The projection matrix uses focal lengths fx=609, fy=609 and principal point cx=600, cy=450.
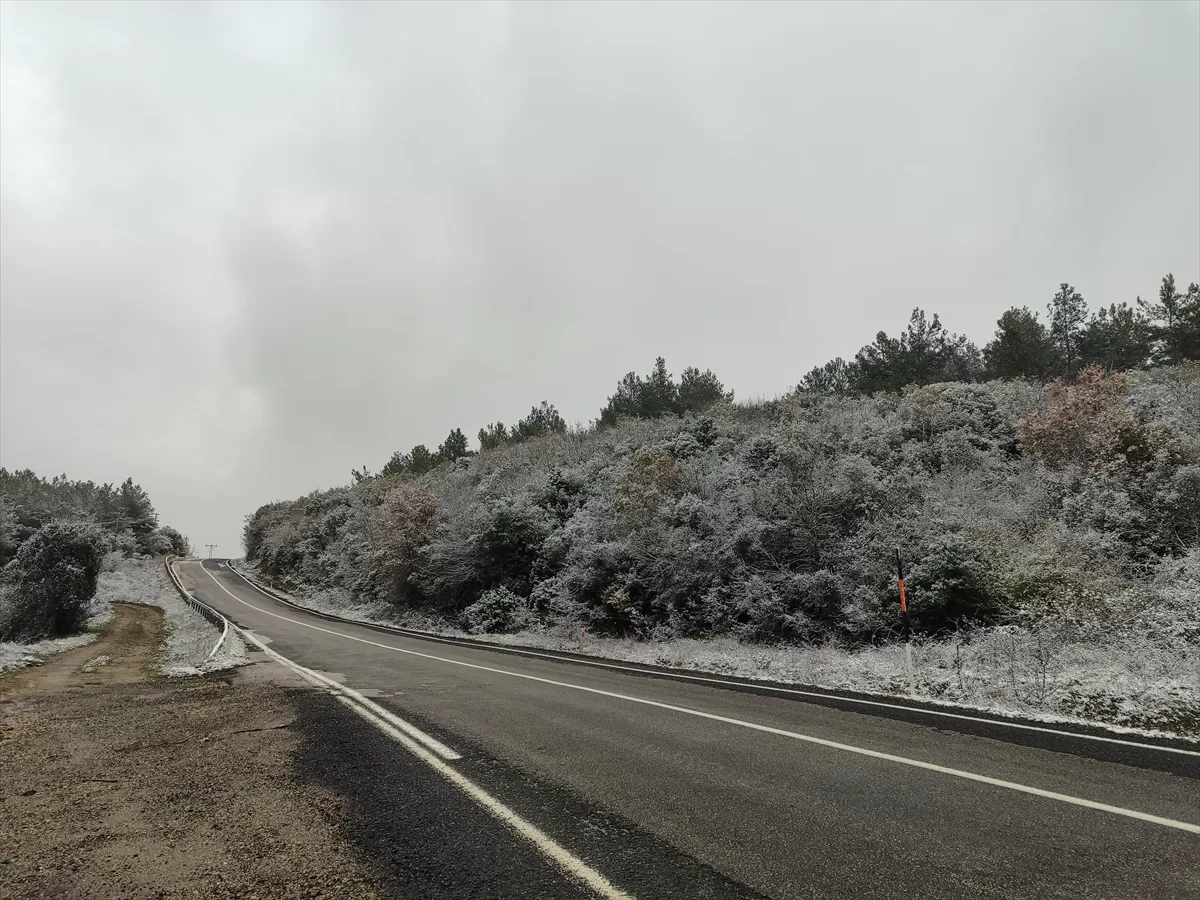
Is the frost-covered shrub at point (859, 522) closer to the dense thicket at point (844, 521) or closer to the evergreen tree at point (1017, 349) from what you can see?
the dense thicket at point (844, 521)

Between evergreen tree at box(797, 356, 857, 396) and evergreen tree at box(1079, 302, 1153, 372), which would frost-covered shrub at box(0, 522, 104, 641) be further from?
evergreen tree at box(1079, 302, 1153, 372)

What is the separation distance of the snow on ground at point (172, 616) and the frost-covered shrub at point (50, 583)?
13.1 feet

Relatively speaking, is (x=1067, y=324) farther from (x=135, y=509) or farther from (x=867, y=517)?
(x=135, y=509)

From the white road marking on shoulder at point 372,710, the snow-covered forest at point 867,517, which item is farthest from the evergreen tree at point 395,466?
the white road marking on shoulder at point 372,710

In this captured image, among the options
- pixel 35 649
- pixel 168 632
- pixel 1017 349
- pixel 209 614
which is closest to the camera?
pixel 35 649

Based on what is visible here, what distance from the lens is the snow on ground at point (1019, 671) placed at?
8234 millimetres

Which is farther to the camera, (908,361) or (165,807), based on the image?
(908,361)

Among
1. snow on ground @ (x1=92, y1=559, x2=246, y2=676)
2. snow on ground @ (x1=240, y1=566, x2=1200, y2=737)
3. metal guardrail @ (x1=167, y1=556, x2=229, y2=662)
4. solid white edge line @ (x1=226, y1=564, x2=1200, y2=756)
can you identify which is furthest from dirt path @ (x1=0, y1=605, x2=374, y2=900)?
snow on ground @ (x1=240, y1=566, x2=1200, y2=737)

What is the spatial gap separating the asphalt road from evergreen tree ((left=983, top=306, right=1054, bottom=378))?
116ft

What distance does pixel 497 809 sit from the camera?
200 inches

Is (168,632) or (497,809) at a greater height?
(497,809)

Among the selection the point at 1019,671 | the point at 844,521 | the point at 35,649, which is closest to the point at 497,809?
the point at 1019,671

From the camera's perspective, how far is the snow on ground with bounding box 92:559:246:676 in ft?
54.3

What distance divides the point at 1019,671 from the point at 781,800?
293 inches
